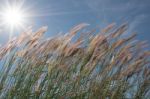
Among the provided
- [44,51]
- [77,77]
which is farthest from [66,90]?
[44,51]

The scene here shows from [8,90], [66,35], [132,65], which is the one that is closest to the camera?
[8,90]

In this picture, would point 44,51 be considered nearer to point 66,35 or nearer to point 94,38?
point 66,35

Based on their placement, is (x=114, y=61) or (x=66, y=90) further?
(x=114, y=61)

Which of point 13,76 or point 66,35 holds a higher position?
point 66,35

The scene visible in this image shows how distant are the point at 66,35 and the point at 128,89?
1.08m

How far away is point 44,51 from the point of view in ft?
12.4

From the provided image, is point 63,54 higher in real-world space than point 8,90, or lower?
higher

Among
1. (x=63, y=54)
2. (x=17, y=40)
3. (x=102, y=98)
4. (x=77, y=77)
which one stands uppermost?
(x=17, y=40)

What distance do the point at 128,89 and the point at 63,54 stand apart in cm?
108

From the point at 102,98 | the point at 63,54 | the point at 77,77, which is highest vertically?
the point at 63,54

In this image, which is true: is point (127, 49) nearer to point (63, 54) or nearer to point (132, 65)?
point (132, 65)

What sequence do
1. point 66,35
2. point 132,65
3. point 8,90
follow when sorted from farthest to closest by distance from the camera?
1. point 132,65
2. point 66,35
3. point 8,90

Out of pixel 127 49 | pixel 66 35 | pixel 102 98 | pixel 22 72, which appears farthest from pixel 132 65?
pixel 22 72

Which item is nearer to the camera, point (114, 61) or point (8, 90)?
point (8, 90)
